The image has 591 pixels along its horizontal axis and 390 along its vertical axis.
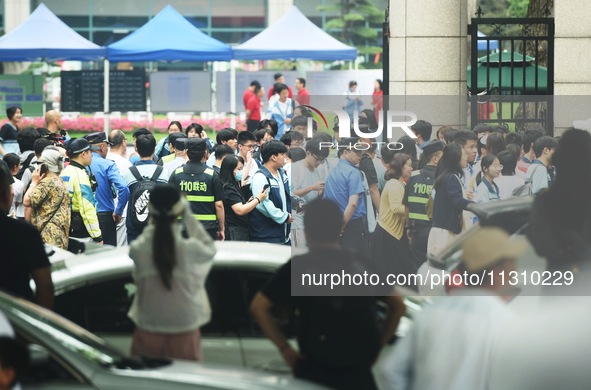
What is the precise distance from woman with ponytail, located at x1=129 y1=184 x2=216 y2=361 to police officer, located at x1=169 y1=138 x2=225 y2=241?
15.1 ft

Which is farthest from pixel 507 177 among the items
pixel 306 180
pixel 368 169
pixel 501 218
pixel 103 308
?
pixel 103 308

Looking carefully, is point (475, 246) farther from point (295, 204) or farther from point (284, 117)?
point (284, 117)

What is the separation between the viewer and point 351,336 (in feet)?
21.7

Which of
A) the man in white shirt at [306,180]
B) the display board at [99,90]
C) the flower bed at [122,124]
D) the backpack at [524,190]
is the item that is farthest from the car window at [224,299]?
the flower bed at [122,124]

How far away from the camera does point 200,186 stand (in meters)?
12.1

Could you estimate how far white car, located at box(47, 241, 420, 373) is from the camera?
753 cm

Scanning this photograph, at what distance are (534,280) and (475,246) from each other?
1665mm

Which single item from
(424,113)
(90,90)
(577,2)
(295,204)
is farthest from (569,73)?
(90,90)

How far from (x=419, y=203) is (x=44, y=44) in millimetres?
18380

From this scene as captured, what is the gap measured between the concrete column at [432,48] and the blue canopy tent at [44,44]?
36.6 ft

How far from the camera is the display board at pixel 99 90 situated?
98.8ft

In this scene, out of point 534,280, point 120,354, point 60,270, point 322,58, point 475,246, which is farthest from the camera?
point 322,58

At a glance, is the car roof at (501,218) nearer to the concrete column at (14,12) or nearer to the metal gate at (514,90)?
the metal gate at (514,90)

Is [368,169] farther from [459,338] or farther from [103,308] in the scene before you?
[459,338]
